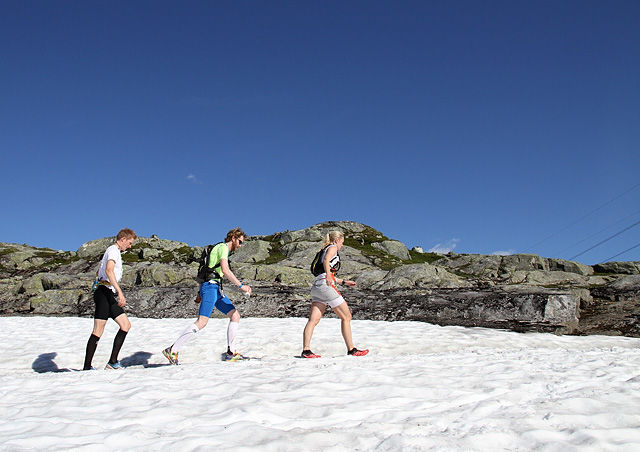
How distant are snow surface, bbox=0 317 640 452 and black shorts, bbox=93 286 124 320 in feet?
3.82

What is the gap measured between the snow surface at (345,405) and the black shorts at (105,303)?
116cm

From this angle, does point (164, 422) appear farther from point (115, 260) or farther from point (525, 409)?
point (115, 260)

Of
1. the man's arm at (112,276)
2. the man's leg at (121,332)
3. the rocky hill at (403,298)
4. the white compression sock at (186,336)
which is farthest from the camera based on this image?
the rocky hill at (403,298)

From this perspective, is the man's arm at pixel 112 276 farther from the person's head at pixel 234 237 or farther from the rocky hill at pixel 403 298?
the rocky hill at pixel 403 298

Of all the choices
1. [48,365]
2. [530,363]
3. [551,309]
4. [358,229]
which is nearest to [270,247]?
[358,229]

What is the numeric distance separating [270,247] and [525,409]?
60427 mm

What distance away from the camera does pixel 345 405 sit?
243 inches

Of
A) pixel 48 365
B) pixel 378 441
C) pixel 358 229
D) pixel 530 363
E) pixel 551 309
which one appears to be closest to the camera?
pixel 378 441

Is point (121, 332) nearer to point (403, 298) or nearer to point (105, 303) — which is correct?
point (105, 303)

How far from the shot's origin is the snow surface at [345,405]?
4820mm

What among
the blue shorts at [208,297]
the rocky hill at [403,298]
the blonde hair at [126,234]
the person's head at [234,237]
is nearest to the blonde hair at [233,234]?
the person's head at [234,237]

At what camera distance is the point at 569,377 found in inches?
294

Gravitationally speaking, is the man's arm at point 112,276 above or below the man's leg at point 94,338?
above

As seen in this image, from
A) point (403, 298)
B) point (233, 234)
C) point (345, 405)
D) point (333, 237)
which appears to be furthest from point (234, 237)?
point (403, 298)
